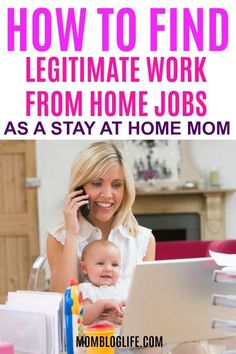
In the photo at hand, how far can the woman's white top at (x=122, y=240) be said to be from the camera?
3.02 metres

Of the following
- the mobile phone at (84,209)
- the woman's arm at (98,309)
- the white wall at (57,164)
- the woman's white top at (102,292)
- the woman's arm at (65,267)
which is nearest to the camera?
the woman's arm at (98,309)

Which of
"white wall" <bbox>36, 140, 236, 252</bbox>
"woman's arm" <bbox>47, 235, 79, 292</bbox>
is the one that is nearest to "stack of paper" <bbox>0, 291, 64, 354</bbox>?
"woman's arm" <bbox>47, 235, 79, 292</bbox>

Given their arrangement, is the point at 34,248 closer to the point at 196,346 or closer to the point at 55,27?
the point at 55,27

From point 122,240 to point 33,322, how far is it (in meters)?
1.04

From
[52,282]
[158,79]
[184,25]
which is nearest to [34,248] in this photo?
[158,79]

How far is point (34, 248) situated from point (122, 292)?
4082mm

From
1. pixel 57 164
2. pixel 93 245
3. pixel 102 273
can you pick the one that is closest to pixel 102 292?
pixel 102 273

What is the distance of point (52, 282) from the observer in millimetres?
2992

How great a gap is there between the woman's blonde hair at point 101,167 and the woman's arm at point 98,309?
21.7 inches

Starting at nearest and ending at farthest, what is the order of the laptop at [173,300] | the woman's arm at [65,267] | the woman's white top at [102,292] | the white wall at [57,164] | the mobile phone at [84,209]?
the laptop at [173,300], the woman's white top at [102,292], the woman's arm at [65,267], the mobile phone at [84,209], the white wall at [57,164]

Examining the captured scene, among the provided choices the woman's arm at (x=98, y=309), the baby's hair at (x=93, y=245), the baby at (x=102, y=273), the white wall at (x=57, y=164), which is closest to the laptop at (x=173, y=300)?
the woman's arm at (x=98, y=309)

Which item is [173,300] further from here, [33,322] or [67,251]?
[67,251]

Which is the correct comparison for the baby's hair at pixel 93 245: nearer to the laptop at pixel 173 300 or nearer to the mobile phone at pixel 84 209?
the mobile phone at pixel 84 209

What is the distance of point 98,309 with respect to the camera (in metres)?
2.55
